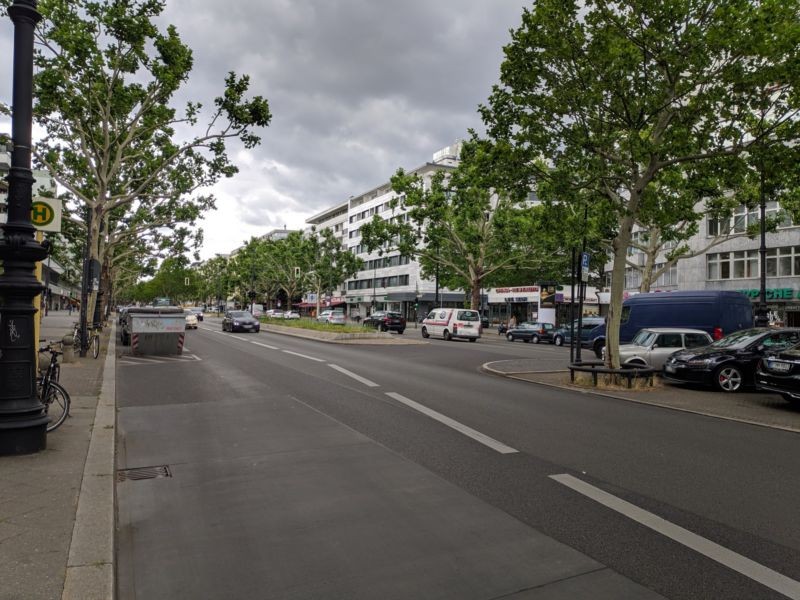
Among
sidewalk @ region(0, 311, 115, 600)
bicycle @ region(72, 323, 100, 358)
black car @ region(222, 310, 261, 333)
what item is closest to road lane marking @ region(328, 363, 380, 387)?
sidewalk @ region(0, 311, 115, 600)

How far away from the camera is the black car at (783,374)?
9.55 m

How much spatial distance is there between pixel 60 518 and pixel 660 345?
14332 millimetres

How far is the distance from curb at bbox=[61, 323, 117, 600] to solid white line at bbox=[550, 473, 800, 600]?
138 inches

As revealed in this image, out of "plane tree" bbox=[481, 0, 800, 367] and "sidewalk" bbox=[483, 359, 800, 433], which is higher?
"plane tree" bbox=[481, 0, 800, 367]

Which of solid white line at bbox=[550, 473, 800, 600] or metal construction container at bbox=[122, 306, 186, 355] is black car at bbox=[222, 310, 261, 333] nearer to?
metal construction container at bbox=[122, 306, 186, 355]

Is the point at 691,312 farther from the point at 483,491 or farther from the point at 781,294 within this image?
the point at 781,294

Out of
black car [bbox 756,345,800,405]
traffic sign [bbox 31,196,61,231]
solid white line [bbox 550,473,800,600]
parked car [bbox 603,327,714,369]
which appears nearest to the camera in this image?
solid white line [bbox 550,473,800,600]

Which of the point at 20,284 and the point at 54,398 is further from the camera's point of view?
the point at 54,398

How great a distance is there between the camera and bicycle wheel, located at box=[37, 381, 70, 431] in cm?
703

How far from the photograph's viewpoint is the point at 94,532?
3795 mm

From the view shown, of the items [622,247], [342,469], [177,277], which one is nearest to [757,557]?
[342,469]

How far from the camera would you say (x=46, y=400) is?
7.08m

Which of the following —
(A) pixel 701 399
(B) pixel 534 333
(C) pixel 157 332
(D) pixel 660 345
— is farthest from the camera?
(B) pixel 534 333

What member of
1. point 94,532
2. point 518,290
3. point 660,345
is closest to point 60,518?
point 94,532
